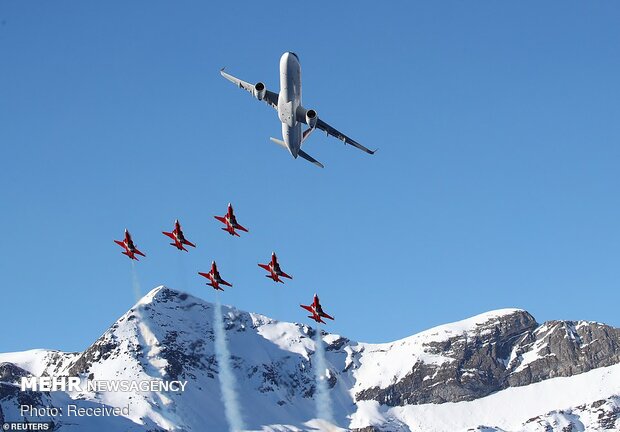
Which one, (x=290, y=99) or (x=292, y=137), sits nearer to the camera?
(x=290, y=99)

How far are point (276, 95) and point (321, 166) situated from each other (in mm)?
17019

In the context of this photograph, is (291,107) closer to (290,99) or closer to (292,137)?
(290,99)

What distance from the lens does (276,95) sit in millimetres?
187875

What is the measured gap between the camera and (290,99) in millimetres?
180750

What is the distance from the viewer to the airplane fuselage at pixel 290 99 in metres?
176

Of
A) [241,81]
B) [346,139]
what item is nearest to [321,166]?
[346,139]

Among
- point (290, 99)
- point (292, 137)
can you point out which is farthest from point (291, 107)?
point (292, 137)

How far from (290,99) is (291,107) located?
1.73 meters

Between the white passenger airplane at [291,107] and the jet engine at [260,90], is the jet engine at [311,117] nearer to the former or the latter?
the white passenger airplane at [291,107]

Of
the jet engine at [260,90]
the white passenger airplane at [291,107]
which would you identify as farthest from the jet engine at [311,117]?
the jet engine at [260,90]

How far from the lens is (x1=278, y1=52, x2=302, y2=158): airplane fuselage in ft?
577

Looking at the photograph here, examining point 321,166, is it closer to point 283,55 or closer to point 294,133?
point 294,133

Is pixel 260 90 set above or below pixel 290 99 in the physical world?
above

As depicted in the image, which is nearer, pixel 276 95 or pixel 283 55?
pixel 283 55
